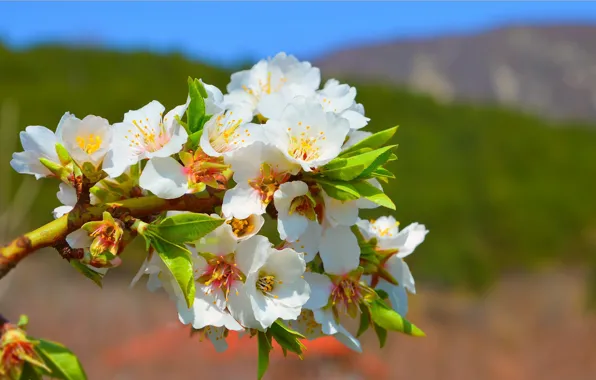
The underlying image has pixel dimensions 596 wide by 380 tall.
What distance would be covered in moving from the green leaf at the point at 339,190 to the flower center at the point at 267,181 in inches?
1.4

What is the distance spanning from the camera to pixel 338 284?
0.63 metres

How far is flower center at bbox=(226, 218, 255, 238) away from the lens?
59 centimetres

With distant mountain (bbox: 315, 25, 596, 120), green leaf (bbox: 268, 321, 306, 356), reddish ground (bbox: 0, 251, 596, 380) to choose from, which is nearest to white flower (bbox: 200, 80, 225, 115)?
green leaf (bbox: 268, 321, 306, 356)

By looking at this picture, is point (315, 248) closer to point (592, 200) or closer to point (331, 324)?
point (331, 324)

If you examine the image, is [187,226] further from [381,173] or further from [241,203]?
[381,173]

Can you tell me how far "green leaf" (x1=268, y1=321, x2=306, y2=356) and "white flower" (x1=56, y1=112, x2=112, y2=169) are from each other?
221 mm

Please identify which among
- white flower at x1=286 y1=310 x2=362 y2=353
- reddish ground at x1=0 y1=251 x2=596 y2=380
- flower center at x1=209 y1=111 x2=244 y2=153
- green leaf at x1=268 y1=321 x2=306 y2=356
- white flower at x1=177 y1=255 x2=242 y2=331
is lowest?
reddish ground at x1=0 y1=251 x2=596 y2=380

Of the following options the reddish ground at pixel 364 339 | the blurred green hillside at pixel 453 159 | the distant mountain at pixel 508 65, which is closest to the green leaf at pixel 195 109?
the reddish ground at pixel 364 339

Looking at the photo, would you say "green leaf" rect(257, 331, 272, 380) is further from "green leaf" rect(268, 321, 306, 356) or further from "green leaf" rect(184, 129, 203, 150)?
"green leaf" rect(184, 129, 203, 150)

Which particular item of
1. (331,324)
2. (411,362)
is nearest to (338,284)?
(331,324)

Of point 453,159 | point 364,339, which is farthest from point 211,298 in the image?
point 453,159

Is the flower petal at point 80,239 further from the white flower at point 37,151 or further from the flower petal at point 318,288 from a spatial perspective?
the flower petal at point 318,288

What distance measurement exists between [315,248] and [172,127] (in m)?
0.18

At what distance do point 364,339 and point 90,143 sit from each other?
4.95 meters
